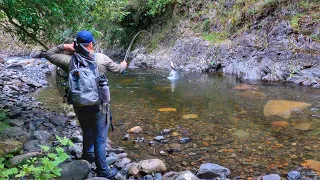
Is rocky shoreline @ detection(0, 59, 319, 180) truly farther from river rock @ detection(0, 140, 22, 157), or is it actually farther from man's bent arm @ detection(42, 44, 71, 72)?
man's bent arm @ detection(42, 44, 71, 72)

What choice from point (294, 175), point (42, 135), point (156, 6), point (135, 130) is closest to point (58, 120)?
point (42, 135)

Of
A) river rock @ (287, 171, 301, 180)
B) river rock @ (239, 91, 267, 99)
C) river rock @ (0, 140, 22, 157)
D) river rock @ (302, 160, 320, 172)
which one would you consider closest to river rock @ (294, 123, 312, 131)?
river rock @ (302, 160, 320, 172)

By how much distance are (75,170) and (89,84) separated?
964mm

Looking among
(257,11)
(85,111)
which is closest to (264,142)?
(85,111)

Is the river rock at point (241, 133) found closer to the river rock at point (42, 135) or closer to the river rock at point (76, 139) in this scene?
the river rock at point (76, 139)

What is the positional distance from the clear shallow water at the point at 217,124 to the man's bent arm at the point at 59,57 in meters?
1.68

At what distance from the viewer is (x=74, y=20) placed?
5.11m

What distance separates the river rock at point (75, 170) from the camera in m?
2.95

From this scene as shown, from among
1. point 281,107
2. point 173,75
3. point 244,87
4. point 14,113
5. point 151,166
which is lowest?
point 151,166

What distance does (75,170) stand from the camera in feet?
9.93

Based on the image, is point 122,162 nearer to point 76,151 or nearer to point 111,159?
point 111,159

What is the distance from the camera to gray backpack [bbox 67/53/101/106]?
2.72 metres

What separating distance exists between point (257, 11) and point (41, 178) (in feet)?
38.8

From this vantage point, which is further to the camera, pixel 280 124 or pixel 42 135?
pixel 280 124
